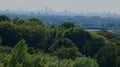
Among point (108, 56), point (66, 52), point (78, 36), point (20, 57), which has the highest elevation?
point (20, 57)

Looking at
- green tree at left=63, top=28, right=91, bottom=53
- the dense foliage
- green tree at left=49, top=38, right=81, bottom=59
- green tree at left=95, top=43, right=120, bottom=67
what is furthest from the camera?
green tree at left=63, top=28, right=91, bottom=53

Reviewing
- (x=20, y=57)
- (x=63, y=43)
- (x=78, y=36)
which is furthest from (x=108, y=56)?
(x=20, y=57)

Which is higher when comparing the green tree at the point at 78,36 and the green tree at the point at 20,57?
the green tree at the point at 20,57

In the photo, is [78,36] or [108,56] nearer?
[108,56]

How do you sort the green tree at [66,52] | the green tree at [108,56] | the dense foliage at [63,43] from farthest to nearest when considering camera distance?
the green tree at [108,56] → the dense foliage at [63,43] → the green tree at [66,52]

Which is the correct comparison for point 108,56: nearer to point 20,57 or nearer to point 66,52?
point 66,52

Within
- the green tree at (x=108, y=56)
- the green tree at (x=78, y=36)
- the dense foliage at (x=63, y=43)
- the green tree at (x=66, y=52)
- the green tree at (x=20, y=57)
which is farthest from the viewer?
the green tree at (x=78, y=36)

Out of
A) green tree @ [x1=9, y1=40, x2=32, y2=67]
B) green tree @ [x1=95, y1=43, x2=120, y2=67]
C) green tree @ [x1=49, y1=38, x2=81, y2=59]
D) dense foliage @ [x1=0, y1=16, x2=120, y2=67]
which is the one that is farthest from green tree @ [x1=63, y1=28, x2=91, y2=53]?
green tree @ [x1=9, y1=40, x2=32, y2=67]

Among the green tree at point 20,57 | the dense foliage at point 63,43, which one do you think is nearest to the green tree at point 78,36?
the dense foliage at point 63,43

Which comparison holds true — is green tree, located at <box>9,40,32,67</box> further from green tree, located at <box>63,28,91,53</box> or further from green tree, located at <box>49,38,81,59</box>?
green tree, located at <box>63,28,91,53</box>

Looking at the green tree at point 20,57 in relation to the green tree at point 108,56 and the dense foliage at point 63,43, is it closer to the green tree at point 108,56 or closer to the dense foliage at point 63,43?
the dense foliage at point 63,43

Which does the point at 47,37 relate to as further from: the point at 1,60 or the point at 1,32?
the point at 1,60

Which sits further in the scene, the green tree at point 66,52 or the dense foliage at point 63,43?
the dense foliage at point 63,43
